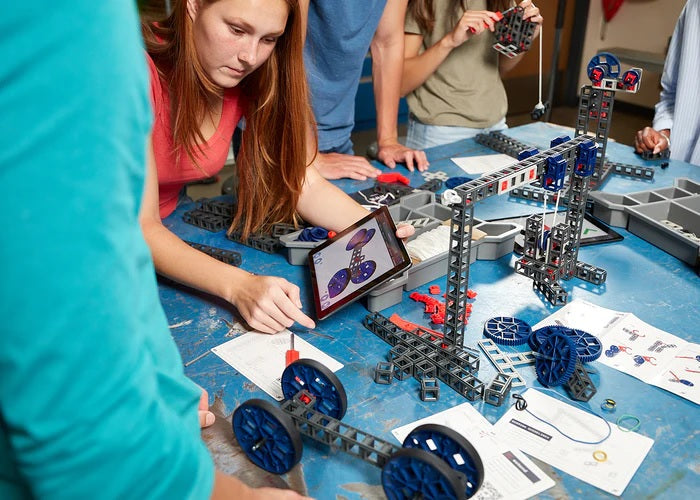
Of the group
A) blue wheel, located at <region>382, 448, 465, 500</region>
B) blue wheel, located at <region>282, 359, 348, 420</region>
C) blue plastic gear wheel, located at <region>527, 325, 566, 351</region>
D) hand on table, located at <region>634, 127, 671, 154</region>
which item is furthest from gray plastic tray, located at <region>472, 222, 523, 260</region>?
hand on table, located at <region>634, 127, 671, 154</region>

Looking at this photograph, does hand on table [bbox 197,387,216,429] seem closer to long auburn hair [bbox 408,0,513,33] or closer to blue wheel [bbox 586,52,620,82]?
blue wheel [bbox 586,52,620,82]

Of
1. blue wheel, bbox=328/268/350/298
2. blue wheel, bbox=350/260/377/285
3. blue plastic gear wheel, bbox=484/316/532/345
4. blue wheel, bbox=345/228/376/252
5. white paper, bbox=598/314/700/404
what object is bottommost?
white paper, bbox=598/314/700/404

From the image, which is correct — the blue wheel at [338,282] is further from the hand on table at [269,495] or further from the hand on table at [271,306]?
the hand on table at [269,495]

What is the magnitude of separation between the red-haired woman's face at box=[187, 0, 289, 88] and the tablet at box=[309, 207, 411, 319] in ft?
1.67

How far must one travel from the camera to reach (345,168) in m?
2.24

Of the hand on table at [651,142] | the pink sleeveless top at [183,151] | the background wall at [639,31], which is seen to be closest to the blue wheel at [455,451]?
the pink sleeveless top at [183,151]

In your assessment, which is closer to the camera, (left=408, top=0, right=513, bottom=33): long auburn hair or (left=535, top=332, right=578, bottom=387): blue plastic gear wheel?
(left=535, top=332, right=578, bottom=387): blue plastic gear wheel

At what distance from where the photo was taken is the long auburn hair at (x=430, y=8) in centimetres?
254

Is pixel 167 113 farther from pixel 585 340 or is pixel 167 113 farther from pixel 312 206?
pixel 585 340

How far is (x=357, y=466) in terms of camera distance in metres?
1.03

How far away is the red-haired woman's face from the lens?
1445mm

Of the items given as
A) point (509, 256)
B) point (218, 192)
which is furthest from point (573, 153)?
point (218, 192)

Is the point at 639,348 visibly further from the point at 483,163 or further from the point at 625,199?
the point at 483,163

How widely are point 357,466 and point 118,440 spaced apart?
0.70 metres
